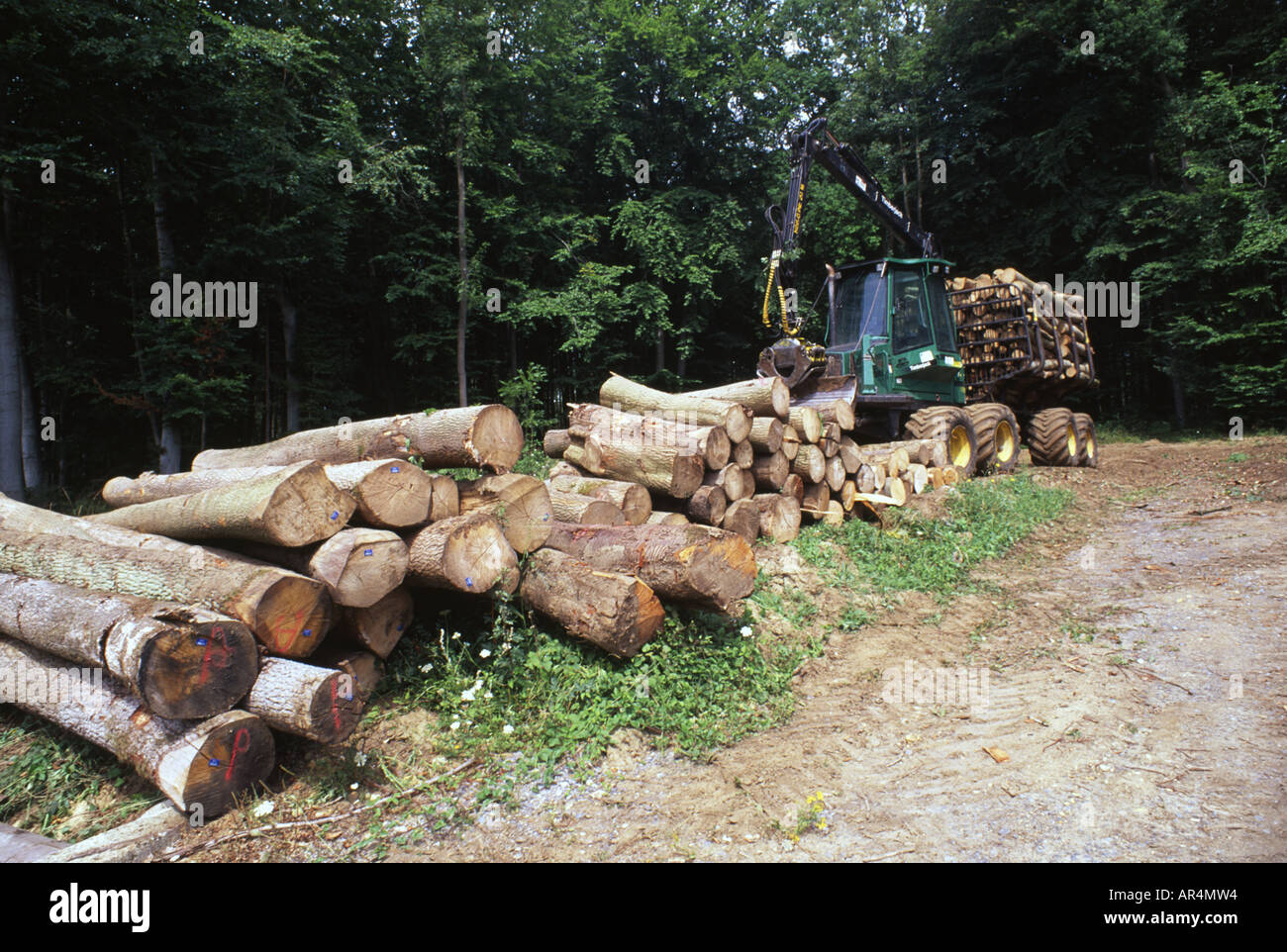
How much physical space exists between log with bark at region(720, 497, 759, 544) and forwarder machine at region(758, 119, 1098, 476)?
222cm

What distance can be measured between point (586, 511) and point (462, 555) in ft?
5.15

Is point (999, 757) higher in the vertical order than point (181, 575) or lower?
lower

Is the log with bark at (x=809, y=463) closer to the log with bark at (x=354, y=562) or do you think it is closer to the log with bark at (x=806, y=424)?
the log with bark at (x=806, y=424)

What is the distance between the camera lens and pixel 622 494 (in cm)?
566

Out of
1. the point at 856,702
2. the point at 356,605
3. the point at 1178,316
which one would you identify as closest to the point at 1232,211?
the point at 1178,316

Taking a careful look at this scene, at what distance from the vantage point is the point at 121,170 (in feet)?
40.3

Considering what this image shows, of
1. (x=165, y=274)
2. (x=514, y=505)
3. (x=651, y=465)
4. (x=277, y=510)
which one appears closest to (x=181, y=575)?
(x=277, y=510)

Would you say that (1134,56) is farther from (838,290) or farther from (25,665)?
(25,665)

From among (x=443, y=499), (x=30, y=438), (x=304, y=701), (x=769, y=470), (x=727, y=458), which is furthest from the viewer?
(x=30, y=438)

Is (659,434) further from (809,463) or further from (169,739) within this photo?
(169,739)

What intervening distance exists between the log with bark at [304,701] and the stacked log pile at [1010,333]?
1156cm

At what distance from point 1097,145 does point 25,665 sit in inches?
908

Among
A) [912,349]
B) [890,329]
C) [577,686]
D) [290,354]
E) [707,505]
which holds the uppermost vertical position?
[290,354]

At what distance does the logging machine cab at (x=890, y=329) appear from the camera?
30.8 ft
